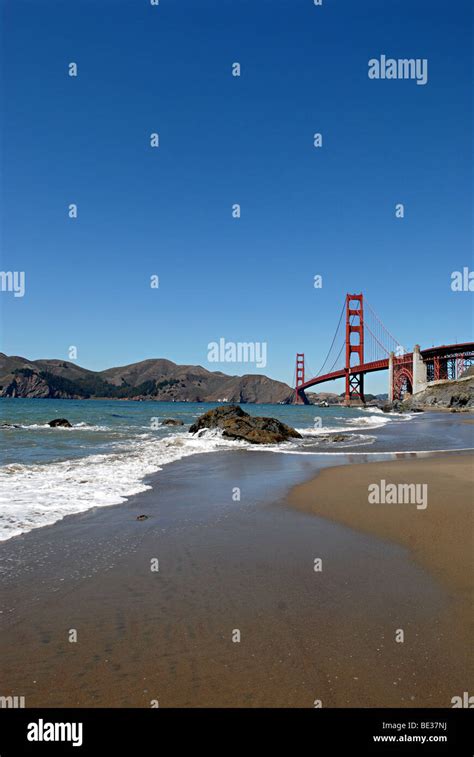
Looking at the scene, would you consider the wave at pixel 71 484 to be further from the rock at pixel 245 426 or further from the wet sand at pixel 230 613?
the rock at pixel 245 426

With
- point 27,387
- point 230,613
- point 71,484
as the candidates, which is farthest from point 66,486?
point 27,387

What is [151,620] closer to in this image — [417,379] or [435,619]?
[435,619]

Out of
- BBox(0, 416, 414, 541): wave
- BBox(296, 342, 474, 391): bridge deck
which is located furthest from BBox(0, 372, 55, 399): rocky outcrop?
BBox(0, 416, 414, 541): wave

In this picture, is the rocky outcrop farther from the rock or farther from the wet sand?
the wet sand

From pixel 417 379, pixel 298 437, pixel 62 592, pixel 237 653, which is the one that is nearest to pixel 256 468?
pixel 62 592

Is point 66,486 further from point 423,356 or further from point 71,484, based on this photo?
point 423,356

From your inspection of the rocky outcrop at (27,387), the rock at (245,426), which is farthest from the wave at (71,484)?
the rocky outcrop at (27,387)
